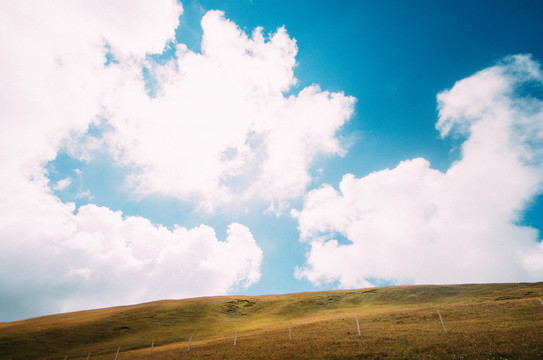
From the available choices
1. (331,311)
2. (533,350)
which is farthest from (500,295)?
(533,350)

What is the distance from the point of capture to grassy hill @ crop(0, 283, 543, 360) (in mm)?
24172

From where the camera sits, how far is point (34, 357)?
52.4 metres

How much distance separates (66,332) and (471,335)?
86442 mm

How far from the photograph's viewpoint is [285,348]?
29.3 metres

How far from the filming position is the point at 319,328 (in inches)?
1688

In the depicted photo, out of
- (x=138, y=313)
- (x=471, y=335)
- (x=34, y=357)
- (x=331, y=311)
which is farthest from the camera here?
(x=138, y=313)

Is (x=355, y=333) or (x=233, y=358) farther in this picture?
(x=355, y=333)

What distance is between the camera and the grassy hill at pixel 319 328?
24.2 m

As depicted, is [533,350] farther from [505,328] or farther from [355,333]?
[355,333]

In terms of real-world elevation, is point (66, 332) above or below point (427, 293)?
below

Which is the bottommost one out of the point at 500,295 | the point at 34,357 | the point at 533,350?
the point at 34,357

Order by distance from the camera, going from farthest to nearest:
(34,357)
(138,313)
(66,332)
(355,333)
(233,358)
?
1. (138,313)
2. (66,332)
3. (34,357)
4. (355,333)
5. (233,358)

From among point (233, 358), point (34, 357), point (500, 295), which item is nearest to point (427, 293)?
point (500, 295)

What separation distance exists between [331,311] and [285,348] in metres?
51.8
